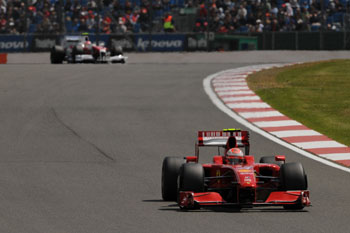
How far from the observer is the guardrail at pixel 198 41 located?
38.2 metres

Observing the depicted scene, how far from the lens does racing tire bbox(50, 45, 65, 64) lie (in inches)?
1386

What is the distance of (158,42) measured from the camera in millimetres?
38375

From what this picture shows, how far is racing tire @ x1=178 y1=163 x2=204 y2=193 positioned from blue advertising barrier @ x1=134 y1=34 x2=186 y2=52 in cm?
2907

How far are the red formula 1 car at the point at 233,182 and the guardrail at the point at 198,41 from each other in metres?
28.2

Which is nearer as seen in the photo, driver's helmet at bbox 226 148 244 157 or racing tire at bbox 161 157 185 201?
driver's helmet at bbox 226 148 244 157

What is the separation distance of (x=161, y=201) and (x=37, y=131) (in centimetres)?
759

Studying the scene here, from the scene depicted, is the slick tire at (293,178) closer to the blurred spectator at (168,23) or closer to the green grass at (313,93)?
the green grass at (313,93)

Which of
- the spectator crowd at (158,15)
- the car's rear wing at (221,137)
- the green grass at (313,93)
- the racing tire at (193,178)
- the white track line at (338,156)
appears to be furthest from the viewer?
the spectator crowd at (158,15)

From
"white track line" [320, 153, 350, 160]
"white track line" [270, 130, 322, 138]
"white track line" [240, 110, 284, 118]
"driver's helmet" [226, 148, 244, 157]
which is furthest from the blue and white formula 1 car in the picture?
"driver's helmet" [226, 148, 244, 157]

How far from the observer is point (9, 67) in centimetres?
3244

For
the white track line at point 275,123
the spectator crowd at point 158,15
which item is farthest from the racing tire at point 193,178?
the spectator crowd at point 158,15

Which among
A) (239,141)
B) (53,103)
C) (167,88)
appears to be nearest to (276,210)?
(239,141)

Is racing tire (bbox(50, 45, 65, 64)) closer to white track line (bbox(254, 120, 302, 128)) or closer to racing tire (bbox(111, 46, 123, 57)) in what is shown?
racing tire (bbox(111, 46, 123, 57))

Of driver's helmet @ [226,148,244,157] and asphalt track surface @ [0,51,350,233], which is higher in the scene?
driver's helmet @ [226,148,244,157]
